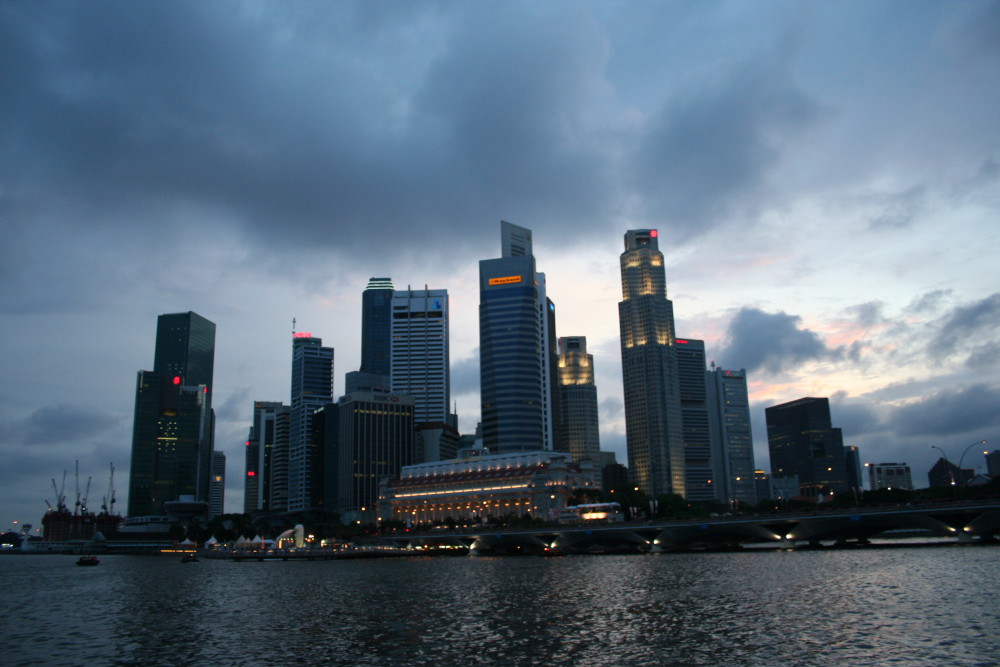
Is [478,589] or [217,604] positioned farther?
[478,589]

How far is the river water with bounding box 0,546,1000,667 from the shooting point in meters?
48.3

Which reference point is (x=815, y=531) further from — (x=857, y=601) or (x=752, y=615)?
(x=752, y=615)

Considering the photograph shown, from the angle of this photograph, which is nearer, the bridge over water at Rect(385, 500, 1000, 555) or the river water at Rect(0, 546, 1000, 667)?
the river water at Rect(0, 546, 1000, 667)

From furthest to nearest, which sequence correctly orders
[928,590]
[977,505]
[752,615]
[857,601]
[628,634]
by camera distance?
1. [977,505]
2. [928,590]
3. [857,601]
4. [752,615]
5. [628,634]

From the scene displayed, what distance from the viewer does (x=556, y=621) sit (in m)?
63.7

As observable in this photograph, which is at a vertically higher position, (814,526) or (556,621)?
(814,526)

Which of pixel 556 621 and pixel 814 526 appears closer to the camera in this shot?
pixel 556 621

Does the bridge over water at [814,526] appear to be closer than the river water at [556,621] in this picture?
No

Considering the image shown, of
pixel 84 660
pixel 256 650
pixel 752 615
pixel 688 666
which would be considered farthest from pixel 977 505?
pixel 84 660

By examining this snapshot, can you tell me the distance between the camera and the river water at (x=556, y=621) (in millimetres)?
48344

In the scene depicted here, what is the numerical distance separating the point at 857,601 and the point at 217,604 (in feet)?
219

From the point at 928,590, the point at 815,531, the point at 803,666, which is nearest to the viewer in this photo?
the point at 803,666

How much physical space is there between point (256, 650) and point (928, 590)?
6162 cm

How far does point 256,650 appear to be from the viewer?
54.0 metres
